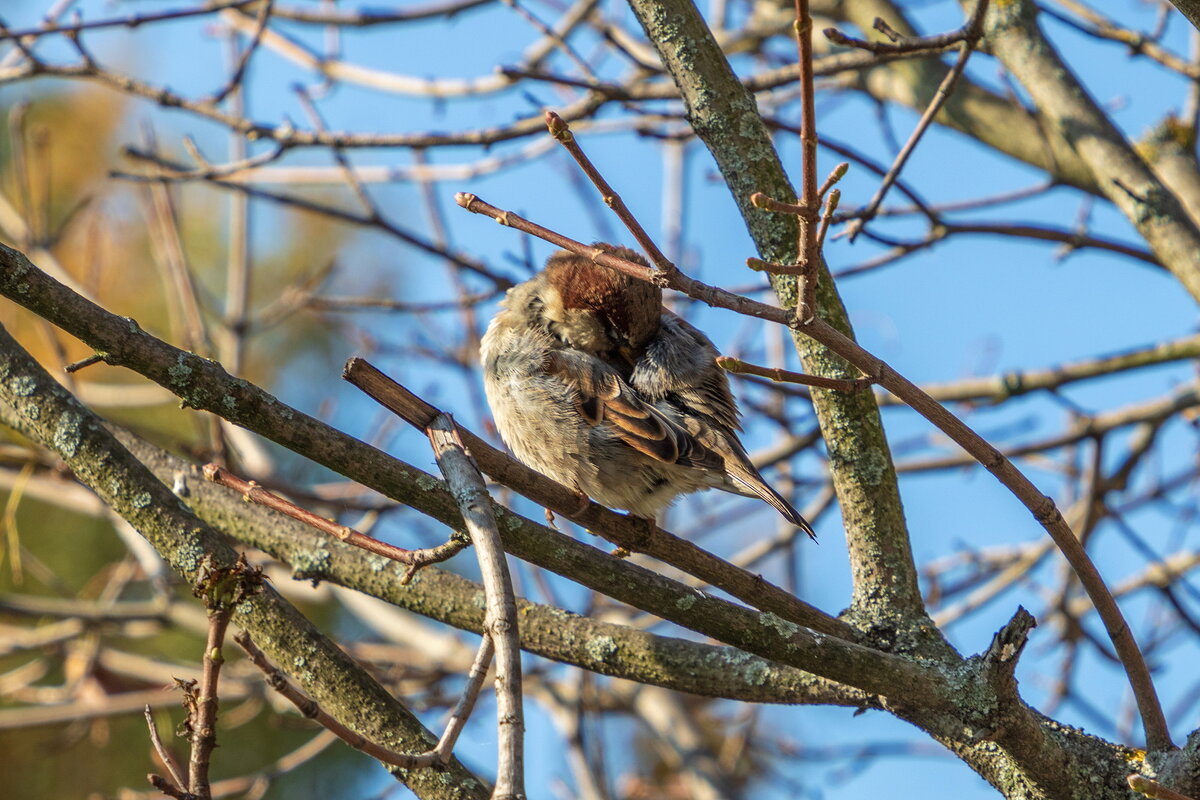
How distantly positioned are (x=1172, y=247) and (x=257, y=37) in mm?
3160

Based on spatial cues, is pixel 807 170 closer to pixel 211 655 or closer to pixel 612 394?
pixel 211 655

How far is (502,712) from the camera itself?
1.53 meters

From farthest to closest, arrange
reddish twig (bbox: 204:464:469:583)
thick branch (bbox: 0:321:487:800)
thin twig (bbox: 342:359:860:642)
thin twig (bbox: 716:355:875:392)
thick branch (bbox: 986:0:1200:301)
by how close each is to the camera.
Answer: thick branch (bbox: 986:0:1200:301) → thick branch (bbox: 0:321:487:800) → thin twig (bbox: 342:359:860:642) → reddish twig (bbox: 204:464:469:583) → thin twig (bbox: 716:355:875:392)

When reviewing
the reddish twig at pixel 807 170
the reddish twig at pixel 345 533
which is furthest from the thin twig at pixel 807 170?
the reddish twig at pixel 345 533

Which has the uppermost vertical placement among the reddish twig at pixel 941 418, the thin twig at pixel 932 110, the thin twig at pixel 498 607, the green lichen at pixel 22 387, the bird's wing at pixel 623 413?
the thin twig at pixel 932 110

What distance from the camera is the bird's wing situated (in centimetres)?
308

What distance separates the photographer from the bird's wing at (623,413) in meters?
3.08

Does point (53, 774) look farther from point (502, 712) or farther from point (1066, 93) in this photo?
point (1066, 93)

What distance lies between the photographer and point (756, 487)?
301cm

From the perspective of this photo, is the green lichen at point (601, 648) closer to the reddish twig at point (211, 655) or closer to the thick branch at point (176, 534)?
the thick branch at point (176, 534)

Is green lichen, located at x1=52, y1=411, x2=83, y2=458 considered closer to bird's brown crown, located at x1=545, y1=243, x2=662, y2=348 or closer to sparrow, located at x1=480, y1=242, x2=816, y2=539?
sparrow, located at x1=480, y1=242, x2=816, y2=539

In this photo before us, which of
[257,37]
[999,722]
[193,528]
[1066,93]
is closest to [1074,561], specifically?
[999,722]

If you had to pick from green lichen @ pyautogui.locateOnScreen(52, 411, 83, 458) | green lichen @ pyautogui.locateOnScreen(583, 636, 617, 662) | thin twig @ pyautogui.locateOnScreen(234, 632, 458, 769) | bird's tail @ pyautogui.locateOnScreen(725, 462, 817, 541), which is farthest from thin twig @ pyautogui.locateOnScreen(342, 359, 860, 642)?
green lichen @ pyautogui.locateOnScreen(52, 411, 83, 458)

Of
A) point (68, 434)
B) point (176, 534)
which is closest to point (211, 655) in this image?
point (176, 534)
